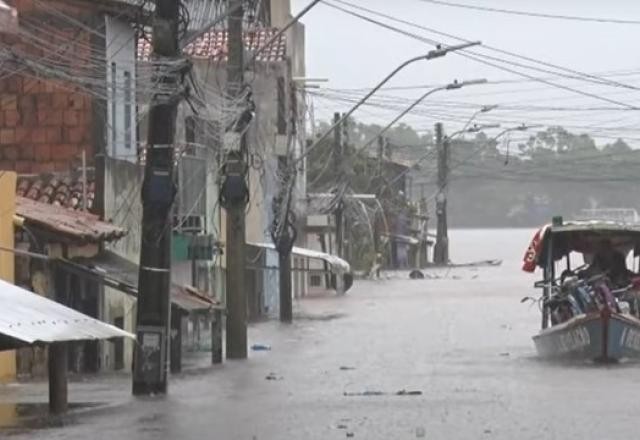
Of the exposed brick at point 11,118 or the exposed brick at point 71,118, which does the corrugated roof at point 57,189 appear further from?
the exposed brick at point 11,118

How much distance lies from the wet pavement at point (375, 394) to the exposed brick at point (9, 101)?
21.6 feet

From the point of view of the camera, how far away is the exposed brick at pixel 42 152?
30281 mm

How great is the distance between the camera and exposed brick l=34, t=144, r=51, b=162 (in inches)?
1192

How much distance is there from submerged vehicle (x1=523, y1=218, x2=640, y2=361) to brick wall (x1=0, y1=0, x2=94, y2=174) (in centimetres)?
900

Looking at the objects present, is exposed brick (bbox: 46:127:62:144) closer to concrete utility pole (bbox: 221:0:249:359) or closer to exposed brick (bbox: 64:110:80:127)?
exposed brick (bbox: 64:110:80:127)

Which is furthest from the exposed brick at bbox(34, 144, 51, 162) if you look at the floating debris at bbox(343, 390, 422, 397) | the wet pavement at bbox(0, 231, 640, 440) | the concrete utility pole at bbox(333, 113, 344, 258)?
the concrete utility pole at bbox(333, 113, 344, 258)

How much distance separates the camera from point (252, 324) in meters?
44.7

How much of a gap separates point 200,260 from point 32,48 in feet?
36.7

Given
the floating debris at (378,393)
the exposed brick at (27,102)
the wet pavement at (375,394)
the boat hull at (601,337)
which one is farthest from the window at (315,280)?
the floating debris at (378,393)

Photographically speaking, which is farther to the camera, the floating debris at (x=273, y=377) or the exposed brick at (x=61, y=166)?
the exposed brick at (x=61, y=166)

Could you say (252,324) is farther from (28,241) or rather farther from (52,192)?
(28,241)

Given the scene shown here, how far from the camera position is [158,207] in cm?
2130

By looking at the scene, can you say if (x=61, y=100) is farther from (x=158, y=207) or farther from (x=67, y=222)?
(x=158, y=207)

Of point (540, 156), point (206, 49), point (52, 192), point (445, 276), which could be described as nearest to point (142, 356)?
point (52, 192)
